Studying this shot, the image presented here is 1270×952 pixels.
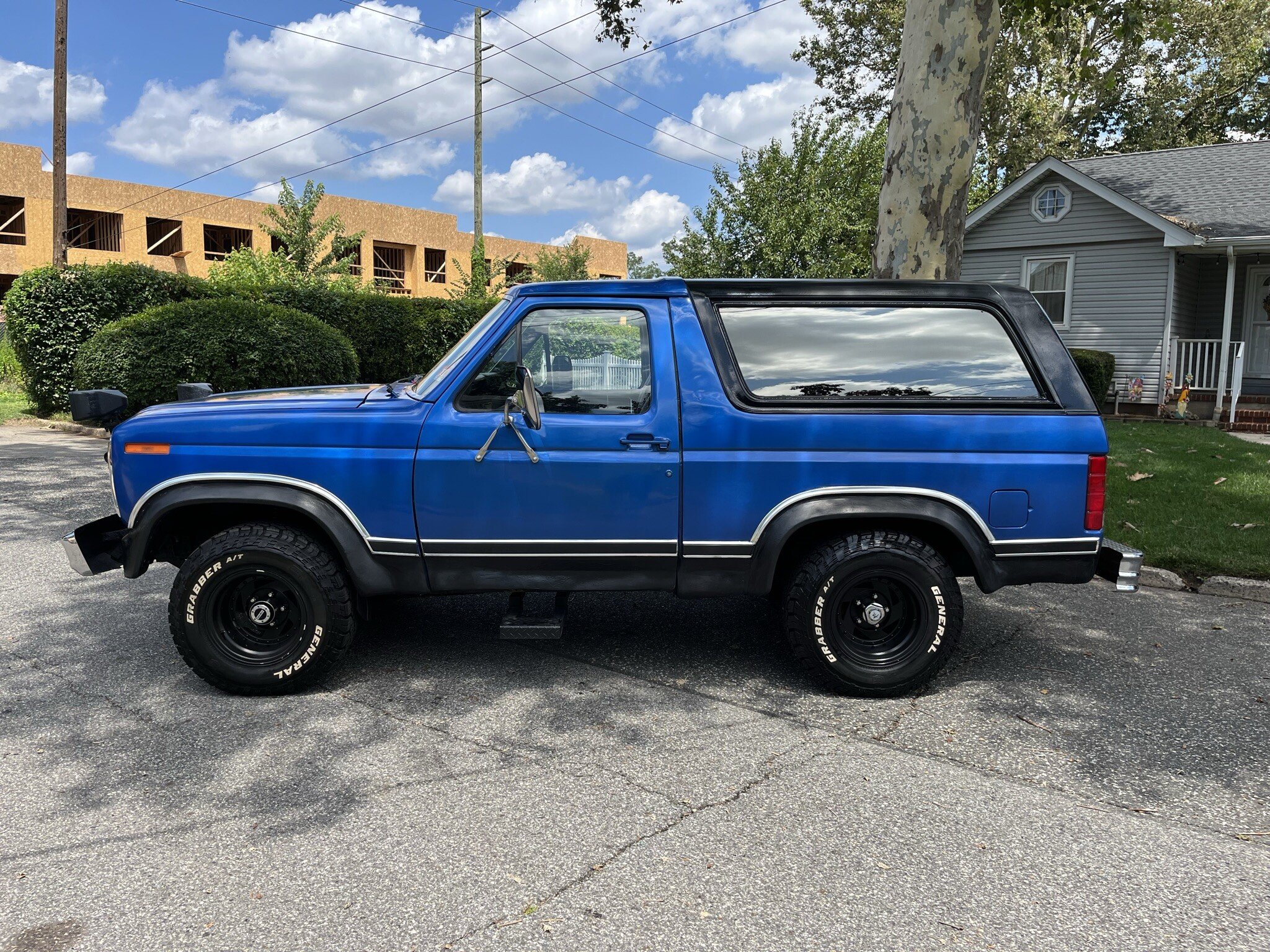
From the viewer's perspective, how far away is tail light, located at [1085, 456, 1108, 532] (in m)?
4.32

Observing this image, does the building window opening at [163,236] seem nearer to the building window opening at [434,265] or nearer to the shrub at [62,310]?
the building window opening at [434,265]

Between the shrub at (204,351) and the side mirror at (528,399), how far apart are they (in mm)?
10635

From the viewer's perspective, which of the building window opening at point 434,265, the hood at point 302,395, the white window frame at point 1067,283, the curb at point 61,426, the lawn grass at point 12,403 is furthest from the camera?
the building window opening at point 434,265

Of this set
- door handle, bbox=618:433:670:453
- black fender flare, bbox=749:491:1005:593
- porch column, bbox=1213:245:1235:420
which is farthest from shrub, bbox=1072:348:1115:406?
door handle, bbox=618:433:670:453

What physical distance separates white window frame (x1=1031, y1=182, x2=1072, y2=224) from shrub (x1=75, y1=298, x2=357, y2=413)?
14.7 meters

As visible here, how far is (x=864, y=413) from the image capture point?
172 inches

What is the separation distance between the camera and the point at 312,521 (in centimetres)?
441

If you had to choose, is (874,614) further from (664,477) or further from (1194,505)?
(1194,505)

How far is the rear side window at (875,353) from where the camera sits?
4.42 metres

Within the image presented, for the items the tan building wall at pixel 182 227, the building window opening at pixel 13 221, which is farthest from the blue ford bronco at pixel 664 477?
the building window opening at pixel 13 221

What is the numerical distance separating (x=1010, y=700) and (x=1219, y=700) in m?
0.98

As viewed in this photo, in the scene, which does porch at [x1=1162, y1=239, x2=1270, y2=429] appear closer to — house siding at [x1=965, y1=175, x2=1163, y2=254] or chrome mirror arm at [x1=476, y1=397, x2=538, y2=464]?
house siding at [x1=965, y1=175, x2=1163, y2=254]

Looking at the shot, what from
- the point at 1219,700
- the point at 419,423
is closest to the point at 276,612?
the point at 419,423

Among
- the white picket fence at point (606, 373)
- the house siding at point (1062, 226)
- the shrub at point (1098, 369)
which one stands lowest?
the white picket fence at point (606, 373)
